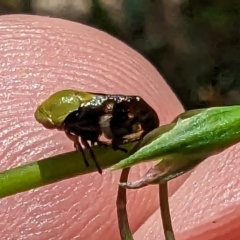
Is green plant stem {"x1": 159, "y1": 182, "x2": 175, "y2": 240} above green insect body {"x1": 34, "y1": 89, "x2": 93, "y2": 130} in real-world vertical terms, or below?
below

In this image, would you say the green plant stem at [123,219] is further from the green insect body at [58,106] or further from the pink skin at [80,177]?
the pink skin at [80,177]

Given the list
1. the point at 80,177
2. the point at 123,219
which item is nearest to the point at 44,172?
the point at 123,219

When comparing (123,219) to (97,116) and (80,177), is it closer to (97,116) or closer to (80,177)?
(97,116)

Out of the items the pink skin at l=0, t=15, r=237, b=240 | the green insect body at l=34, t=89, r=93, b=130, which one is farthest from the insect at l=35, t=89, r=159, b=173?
the pink skin at l=0, t=15, r=237, b=240

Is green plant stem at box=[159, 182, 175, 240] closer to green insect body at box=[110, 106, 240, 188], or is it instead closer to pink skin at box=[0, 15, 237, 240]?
green insect body at box=[110, 106, 240, 188]

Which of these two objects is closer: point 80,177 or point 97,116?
point 97,116

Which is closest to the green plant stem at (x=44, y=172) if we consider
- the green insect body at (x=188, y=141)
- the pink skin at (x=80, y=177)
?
the green insect body at (x=188, y=141)

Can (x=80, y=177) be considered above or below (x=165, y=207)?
below
